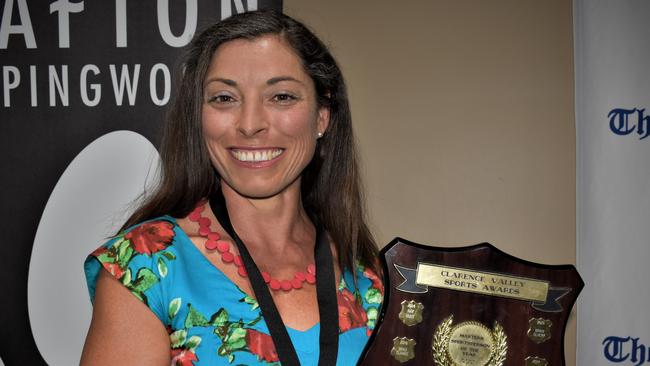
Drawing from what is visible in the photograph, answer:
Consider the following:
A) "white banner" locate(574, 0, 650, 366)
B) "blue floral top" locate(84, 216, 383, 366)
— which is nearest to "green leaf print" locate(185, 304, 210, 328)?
"blue floral top" locate(84, 216, 383, 366)

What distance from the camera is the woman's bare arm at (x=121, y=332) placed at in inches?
48.8

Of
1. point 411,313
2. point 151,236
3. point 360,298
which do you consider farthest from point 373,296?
point 151,236

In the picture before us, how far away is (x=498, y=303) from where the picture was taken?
1.30 meters

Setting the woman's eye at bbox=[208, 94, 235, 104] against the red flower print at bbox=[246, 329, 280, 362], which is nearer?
the red flower print at bbox=[246, 329, 280, 362]

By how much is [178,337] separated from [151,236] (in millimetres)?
235

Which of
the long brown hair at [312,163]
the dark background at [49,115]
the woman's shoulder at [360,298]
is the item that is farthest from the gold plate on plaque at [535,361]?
the dark background at [49,115]

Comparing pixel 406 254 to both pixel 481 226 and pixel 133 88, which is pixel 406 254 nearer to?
pixel 481 226

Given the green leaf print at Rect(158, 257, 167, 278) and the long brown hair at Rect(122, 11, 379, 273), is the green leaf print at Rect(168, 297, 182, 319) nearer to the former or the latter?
the green leaf print at Rect(158, 257, 167, 278)

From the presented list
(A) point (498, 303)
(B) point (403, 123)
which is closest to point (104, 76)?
(B) point (403, 123)

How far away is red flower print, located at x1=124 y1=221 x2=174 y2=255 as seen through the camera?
1.34 metres

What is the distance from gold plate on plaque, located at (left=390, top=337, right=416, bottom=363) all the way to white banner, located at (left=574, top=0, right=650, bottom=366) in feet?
4.66

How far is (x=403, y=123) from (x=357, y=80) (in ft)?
0.91

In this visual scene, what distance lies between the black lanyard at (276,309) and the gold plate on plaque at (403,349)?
142 mm

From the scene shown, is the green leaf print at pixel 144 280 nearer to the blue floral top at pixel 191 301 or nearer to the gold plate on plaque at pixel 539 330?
the blue floral top at pixel 191 301
